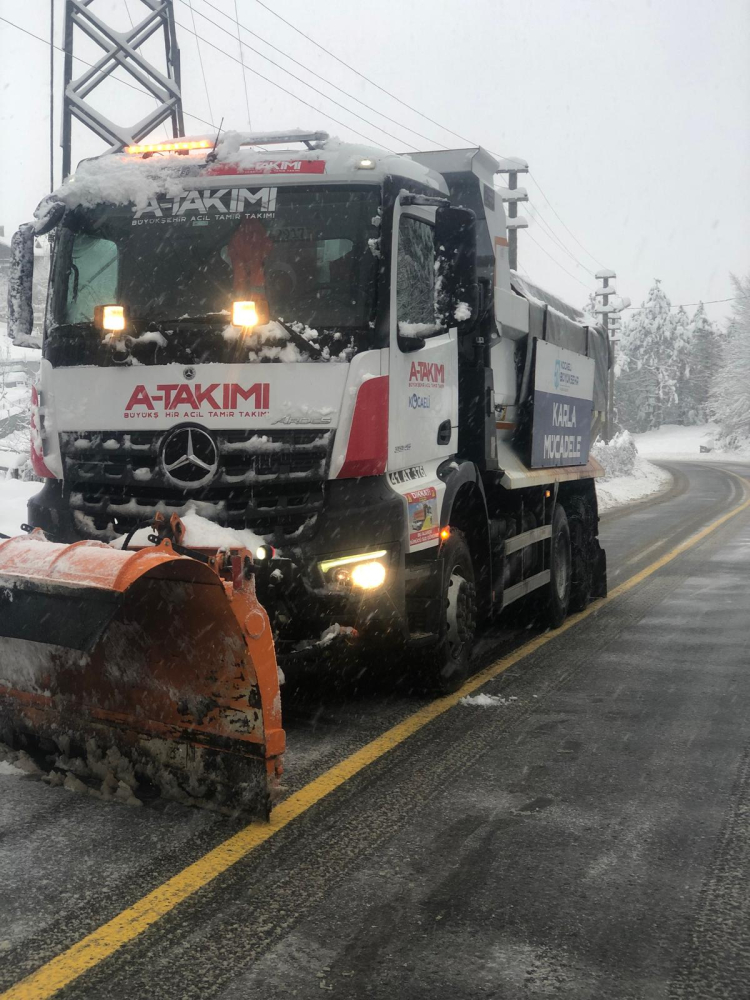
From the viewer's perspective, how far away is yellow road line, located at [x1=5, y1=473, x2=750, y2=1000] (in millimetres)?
2840

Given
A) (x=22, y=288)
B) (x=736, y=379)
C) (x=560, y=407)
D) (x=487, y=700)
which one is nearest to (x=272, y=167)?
(x=22, y=288)

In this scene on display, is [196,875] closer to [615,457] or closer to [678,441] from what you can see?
[615,457]

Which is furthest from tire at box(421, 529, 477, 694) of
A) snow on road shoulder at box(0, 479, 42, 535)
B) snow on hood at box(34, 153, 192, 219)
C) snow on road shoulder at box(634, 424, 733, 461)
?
snow on road shoulder at box(634, 424, 733, 461)

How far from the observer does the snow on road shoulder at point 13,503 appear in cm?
1226

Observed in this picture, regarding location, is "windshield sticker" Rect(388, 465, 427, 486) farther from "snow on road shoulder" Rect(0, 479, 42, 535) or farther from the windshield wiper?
"snow on road shoulder" Rect(0, 479, 42, 535)

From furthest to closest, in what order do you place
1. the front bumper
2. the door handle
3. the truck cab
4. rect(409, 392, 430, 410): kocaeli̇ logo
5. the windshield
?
the door handle < rect(409, 392, 430, 410): kocaeli̇ logo < the windshield < the truck cab < the front bumper

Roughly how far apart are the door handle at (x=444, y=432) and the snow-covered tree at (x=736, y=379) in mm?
71405

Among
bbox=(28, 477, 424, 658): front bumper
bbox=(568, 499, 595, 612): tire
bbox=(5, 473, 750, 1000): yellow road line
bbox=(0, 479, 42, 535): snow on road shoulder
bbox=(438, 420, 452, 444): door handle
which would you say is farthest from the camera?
bbox=(0, 479, 42, 535): snow on road shoulder

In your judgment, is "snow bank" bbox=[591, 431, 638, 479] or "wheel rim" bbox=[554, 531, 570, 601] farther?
"snow bank" bbox=[591, 431, 638, 479]

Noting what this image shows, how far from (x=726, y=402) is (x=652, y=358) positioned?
138ft

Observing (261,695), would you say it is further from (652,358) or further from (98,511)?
(652,358)

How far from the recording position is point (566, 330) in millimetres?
9055

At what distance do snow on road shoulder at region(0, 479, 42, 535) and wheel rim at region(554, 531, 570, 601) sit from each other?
540 centimetres

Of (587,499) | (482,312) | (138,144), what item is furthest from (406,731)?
(587,499)
